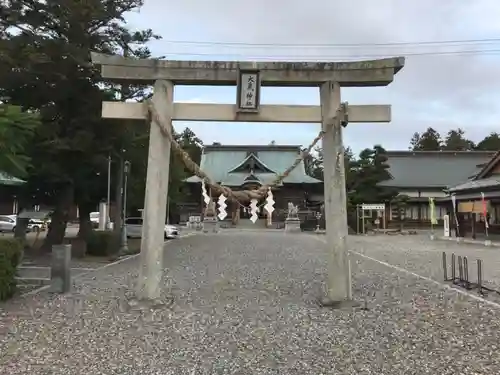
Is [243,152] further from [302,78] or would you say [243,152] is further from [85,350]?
[85,350]

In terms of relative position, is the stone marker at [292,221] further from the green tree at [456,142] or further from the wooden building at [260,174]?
the green tree at [456,142]

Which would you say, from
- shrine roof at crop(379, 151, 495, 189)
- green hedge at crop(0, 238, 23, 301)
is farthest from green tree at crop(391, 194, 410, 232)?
green hedge at crop(0, 238, 23, 301)

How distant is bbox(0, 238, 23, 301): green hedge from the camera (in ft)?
32.9

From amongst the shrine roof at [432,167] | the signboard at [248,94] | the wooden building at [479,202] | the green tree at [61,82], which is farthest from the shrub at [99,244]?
the shrine roof at [432,167]

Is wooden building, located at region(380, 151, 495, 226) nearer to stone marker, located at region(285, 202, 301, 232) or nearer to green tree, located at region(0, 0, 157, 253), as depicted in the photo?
stone marker, located at region(285, 202, 301, 232)

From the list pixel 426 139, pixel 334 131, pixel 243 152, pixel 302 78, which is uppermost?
pixel 426 139

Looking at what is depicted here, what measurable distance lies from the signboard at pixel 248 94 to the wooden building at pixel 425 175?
41.5m

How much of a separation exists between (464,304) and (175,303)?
550cm

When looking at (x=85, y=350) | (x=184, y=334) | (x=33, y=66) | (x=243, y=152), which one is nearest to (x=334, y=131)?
(x=184, y=334)

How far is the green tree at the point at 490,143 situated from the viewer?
75175 mm

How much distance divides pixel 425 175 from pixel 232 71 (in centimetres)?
5008

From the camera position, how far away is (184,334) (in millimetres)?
7586

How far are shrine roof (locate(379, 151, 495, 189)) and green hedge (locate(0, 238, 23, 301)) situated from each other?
151 ft

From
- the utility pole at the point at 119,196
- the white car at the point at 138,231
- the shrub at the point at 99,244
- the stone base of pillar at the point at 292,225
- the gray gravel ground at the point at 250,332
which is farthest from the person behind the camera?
the stone base of pillar at the point at 292,225
